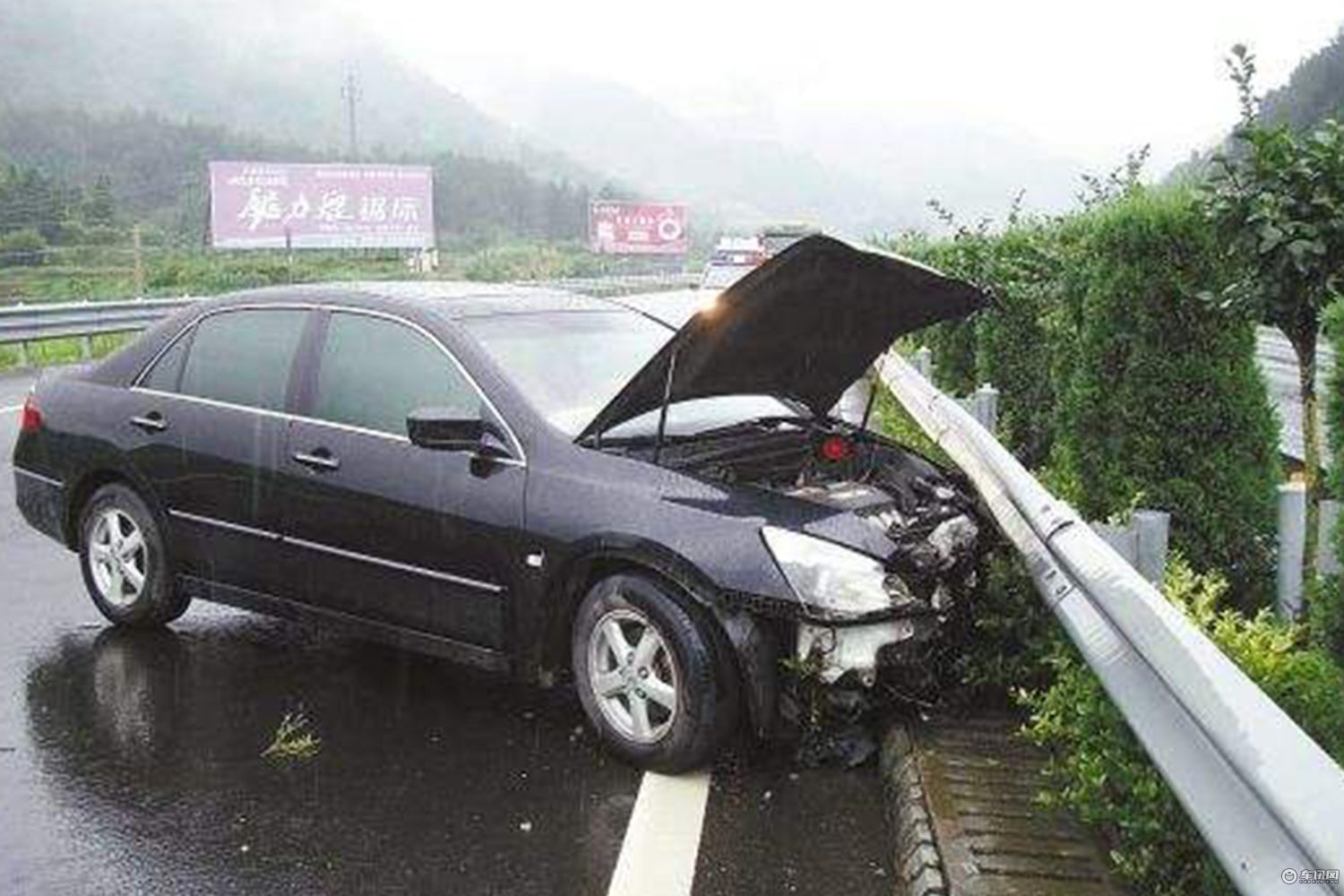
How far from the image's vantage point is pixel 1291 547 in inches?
219

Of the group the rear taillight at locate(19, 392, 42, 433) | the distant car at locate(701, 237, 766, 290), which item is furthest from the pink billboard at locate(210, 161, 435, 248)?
the rear taillight at locate(19, 392, 42, 433)

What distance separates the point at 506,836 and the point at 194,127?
451 feet

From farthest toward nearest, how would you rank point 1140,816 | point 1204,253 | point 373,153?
point 373,153, point 1204,253, point 1140,816

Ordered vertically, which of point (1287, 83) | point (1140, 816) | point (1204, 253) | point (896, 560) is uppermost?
point (1287, 83)

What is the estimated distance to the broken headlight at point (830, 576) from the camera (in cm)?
460

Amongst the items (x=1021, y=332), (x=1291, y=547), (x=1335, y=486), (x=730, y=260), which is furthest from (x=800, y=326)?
(x=730, y=260)

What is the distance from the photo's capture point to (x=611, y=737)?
495 cm

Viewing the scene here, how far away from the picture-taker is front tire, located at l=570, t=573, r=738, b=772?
15.4 feet

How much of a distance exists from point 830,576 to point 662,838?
3.20ft

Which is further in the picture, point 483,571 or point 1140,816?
point 483,571

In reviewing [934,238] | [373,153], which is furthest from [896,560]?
[373,153]

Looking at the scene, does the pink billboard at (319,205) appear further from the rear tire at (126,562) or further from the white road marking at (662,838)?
the white road marking at (662,838)

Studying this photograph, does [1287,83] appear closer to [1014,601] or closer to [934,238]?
[934,238]

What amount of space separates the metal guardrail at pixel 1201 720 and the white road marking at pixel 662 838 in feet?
4.11
